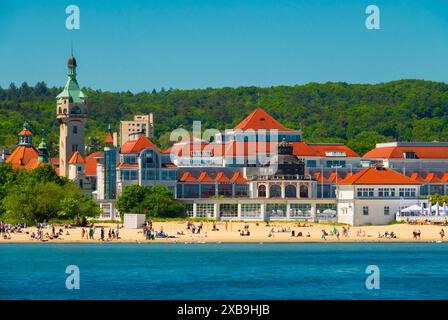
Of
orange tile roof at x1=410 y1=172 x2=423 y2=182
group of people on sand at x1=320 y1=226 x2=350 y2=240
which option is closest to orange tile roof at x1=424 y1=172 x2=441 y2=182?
orange tile roof at x1=410 y1=172 x2=423 y2=182

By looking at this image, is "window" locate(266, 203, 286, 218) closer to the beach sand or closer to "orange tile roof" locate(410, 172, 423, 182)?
the beach sand

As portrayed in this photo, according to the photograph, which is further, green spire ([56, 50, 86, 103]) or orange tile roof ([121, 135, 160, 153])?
green spire ([56, 50, 86, 103])

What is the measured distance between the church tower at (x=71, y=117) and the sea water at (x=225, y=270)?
59159mm

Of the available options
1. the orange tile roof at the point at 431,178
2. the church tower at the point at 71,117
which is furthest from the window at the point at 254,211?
the church tower at the point at 71,117

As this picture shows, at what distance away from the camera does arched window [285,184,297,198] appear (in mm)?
136863

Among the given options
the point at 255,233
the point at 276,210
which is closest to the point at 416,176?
the point at 276,210

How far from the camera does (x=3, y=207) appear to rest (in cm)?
13188

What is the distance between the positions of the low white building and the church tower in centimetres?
5307

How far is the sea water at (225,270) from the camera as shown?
74.9 m

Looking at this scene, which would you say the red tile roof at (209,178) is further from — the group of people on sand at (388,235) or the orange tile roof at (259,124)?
the group of people on sand at (388,235)

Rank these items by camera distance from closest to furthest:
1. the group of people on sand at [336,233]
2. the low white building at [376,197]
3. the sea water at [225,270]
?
the sea water at [225,270] → the group of people on sand at [336,233] → the low white building at [376,197]
